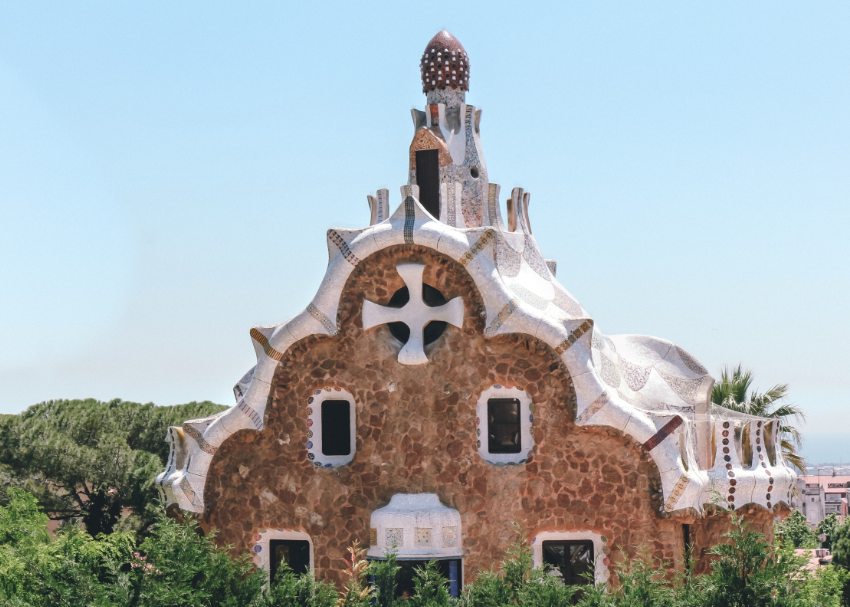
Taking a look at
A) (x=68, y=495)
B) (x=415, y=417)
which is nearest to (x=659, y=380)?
(x=415, y=417)

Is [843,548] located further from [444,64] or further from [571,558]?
[444,64]

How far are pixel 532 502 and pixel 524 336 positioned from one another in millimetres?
2095

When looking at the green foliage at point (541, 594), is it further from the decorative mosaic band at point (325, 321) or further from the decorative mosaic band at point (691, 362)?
the decorative mosaic band at point (691, 362)

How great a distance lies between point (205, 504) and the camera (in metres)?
14.1

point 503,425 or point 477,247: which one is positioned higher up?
point 477,247

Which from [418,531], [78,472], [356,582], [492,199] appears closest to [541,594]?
[418,531]

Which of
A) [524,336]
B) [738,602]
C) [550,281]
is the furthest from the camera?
[550,281]

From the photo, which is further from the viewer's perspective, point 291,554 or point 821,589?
point 291,554

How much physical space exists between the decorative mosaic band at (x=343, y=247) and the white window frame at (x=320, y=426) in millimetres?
1714

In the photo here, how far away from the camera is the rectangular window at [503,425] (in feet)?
44.2

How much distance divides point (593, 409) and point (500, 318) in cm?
160

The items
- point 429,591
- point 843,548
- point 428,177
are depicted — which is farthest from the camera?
point 843,548

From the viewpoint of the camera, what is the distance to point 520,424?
13.4m

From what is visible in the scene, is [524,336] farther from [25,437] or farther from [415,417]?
[25,437]
